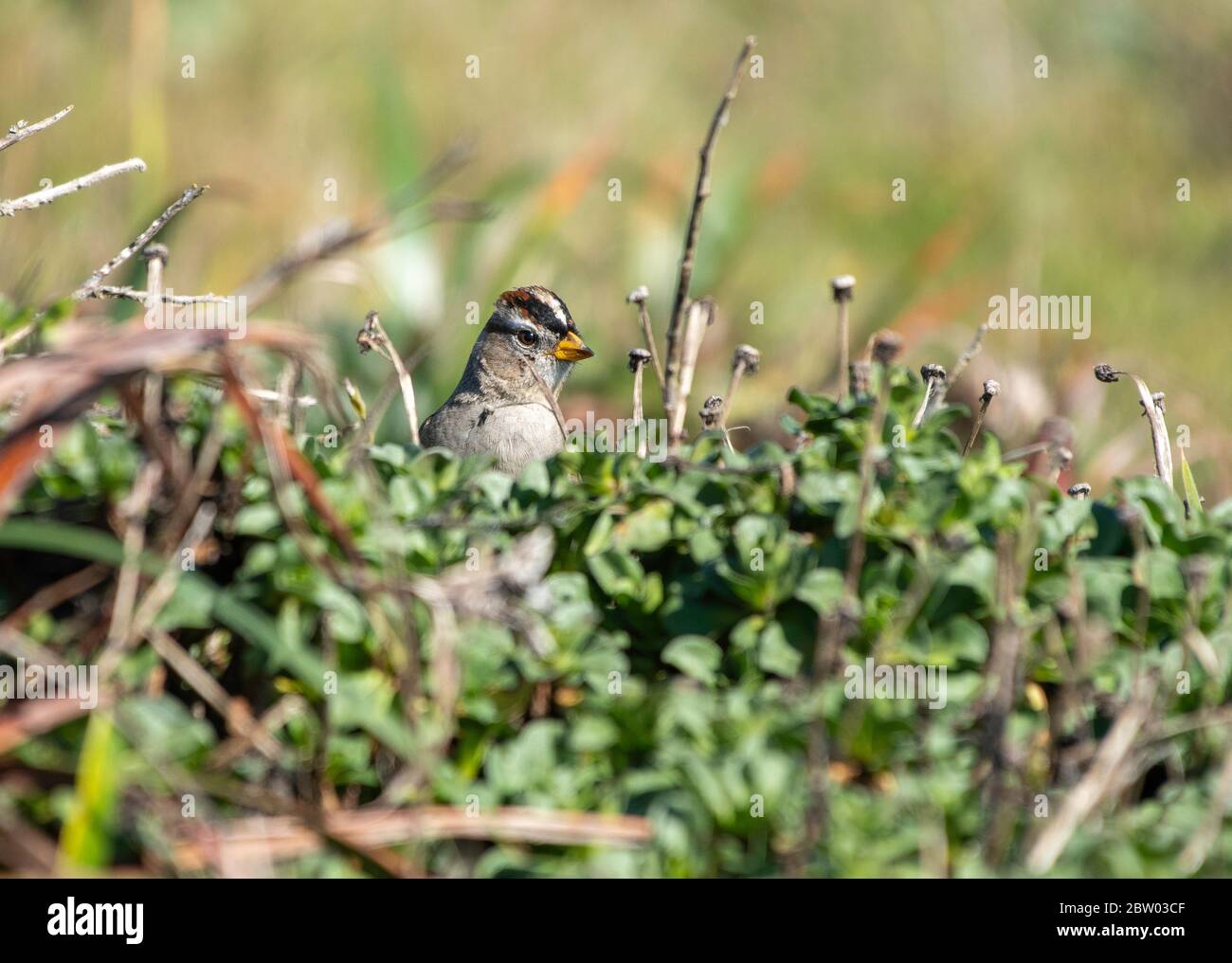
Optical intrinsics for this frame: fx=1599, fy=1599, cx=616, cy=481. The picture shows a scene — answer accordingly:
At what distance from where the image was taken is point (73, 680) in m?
2.01

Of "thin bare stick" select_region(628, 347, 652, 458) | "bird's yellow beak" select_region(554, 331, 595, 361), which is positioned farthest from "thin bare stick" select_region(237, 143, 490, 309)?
"bird's yellow beak" select_region(554, 331, 595, 361)

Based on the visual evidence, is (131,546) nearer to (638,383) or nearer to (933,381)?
(638,383)

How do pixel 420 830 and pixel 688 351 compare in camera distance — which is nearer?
pixel 420 830

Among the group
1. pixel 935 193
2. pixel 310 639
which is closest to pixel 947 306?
pixel 935 193

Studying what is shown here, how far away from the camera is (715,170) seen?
825 centimetres

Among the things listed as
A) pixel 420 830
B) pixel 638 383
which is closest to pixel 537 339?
pixel 638 383

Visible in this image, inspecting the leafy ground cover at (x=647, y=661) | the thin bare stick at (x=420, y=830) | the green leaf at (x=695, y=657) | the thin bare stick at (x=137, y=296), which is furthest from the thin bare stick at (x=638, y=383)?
the thin bare stick at (x=420, y=830)

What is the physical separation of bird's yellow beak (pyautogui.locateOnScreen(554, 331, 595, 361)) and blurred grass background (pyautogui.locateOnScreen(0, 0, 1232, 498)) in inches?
20.2

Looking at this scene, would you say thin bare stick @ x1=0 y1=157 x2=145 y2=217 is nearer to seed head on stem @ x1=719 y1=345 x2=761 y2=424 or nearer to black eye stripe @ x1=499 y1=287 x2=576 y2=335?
seed head on stem @ x1=719 y1=345 x2=761 y2=424

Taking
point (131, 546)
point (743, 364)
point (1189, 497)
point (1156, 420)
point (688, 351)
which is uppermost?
point (688, 351)

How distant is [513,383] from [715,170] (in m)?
3.84

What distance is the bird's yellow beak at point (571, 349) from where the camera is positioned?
4.84 m
